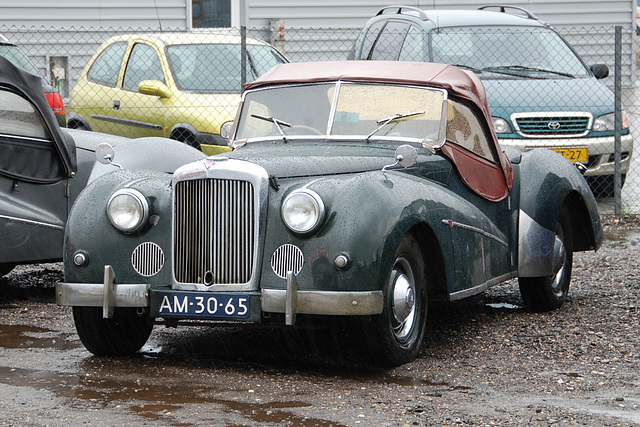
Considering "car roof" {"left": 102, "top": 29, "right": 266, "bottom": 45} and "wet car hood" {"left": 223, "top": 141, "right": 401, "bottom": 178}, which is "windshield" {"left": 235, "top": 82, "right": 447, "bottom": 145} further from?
"car roof" {"left": 102, "top": 29, "right": 266, "bottom": 45}

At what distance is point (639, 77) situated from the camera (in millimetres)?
23109

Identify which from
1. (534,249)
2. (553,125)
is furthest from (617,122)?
(534,249)

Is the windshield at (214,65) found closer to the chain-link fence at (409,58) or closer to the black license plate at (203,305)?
the chain-link fence at (409,58)

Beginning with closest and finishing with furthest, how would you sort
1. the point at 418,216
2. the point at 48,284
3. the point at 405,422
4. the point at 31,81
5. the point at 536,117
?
the point at 405,422, the point at 418,216, the point at 31,81, the point at 48,284, the point at 536,117

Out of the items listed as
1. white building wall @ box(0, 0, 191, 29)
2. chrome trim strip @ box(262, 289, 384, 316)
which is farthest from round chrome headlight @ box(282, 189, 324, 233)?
white building wall @ box(0, 0, 191, 29)

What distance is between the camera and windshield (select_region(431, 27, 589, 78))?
11.7m

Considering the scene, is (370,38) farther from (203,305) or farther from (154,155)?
(203,305)

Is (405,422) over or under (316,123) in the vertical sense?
under

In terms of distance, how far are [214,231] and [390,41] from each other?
23.8 ft

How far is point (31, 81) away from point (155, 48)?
14.6 ft

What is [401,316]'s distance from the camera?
18.4 feet

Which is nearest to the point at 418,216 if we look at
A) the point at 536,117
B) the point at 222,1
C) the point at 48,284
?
the point at 48,284

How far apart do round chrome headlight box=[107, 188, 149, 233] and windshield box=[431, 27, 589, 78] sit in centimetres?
647

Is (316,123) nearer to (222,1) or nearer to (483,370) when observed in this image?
(483,370)
